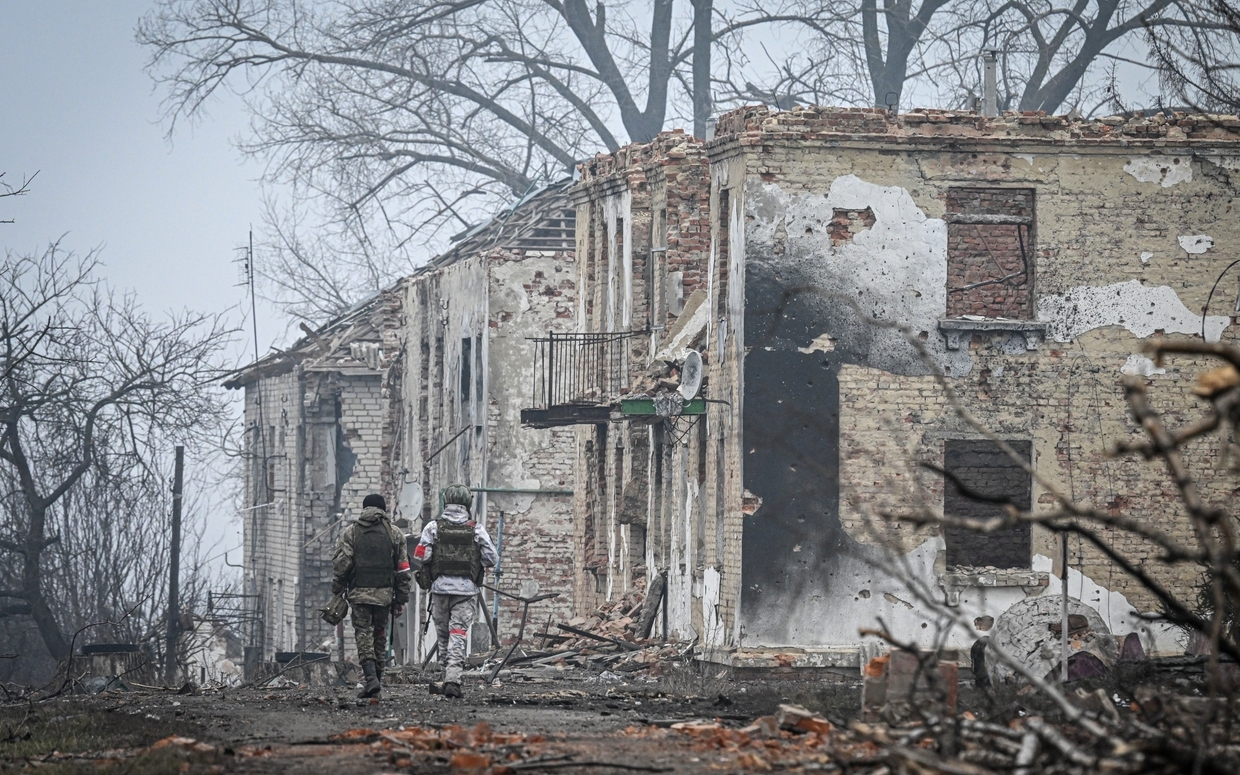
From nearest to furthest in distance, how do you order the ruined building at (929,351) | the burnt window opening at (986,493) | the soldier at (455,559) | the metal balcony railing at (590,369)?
the soldier at (455,559)
the ruined building at (929,351)
the burnt window opening at (986,493)
the metal balcony railing at (590,369)

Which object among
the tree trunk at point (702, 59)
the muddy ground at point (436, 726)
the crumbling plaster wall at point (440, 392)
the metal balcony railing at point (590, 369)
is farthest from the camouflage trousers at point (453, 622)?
the tree trunk at point (702, 59)

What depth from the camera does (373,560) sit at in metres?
17.4

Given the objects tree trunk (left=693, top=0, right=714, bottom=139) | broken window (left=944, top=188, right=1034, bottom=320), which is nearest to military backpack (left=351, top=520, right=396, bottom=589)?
broken window (left=944, top=188, right=1034, bottom=320)

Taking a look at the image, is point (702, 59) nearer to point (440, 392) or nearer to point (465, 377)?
point (440, 392)

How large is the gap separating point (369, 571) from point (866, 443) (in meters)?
6.43

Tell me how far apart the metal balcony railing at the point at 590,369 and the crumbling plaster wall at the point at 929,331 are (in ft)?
15.5

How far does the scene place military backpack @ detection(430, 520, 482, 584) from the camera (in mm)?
18406

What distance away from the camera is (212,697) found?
1895cm

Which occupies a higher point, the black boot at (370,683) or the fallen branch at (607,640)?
the black boot at (370,683)

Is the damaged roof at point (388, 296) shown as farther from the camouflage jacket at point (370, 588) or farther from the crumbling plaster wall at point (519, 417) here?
the camouflage jacket at point (370, 588)

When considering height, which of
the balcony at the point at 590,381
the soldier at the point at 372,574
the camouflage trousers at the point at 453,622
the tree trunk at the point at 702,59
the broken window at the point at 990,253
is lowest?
the camouflage trousers at the point at 453,622

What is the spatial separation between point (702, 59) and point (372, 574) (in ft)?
97.4

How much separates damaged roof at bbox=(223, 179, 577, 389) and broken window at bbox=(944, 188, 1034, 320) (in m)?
10.4

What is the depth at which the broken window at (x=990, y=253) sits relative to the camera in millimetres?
21906
